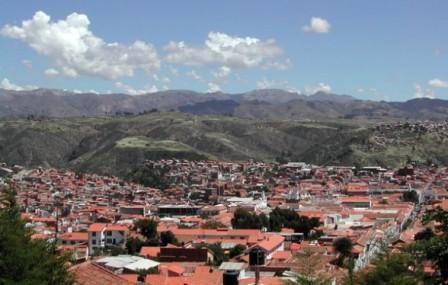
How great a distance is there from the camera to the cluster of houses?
26000mm

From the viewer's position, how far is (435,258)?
6.80 metres

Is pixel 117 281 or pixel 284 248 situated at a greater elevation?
pixel 117 281

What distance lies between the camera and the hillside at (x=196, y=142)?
353ft

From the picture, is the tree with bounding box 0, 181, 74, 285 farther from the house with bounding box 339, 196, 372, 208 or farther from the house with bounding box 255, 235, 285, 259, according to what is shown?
the house with bounding box 339, 196, 372, 208

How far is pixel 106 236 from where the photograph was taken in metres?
44.0

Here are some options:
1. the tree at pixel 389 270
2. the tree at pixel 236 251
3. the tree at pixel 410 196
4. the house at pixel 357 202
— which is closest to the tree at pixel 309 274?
the tree at pixel 389 270

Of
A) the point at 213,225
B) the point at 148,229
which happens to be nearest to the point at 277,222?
the point at 213,225

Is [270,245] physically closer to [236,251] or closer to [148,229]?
[236,251]

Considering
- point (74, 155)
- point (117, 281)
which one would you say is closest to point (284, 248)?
point (117, 281)

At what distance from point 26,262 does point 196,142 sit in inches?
5170

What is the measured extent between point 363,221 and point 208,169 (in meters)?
53.8

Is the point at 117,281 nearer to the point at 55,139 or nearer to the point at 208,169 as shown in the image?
the point at 208,169

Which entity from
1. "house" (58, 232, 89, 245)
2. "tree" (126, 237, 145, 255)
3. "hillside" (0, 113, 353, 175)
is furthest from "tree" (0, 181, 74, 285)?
"hillside" (0, 113, 353, 175)

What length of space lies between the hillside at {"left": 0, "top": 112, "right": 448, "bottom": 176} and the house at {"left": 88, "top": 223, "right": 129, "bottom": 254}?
63825mm
